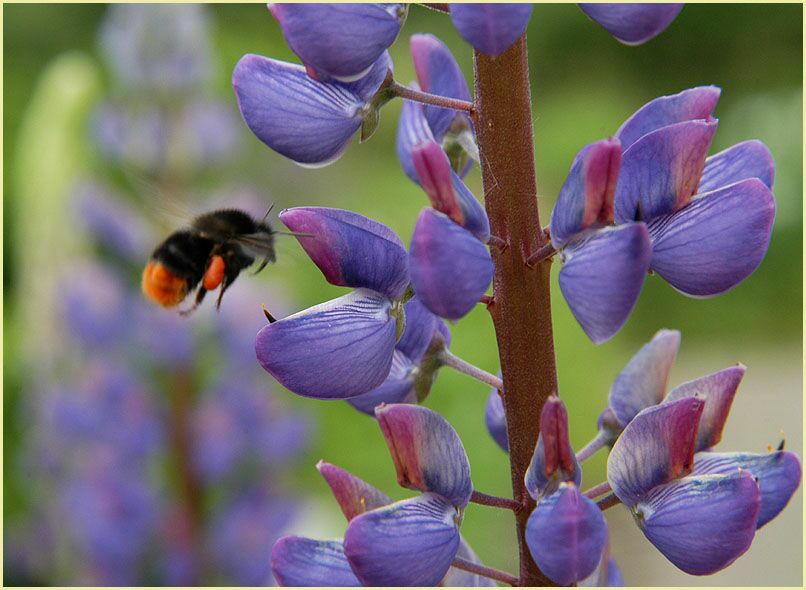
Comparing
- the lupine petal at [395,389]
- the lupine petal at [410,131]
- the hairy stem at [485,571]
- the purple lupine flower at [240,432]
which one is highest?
the lupine petal at [410,131]

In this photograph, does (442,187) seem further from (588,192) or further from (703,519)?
(703,519)

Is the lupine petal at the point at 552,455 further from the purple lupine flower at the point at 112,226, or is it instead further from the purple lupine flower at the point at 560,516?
the purple lupine flower at the point at 112,226

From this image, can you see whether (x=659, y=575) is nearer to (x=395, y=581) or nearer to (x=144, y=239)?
(x=144, y=239)

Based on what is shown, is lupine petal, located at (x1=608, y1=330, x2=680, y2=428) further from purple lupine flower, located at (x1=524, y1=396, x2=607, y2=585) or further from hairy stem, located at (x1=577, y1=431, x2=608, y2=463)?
purple lupine flower, located at (x1=524, y1=396, x2=607, y2=585)

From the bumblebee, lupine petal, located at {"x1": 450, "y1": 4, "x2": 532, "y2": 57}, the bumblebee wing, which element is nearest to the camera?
lupine petal, located at {"x1": 450, "y1": 4, "x2": 532, "y2": 57}

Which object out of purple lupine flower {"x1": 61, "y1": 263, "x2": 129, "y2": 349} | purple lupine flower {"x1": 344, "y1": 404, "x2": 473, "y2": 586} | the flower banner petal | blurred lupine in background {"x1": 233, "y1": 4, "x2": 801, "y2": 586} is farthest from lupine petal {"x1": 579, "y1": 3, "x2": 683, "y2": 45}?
purple lupine flower {"x1": 61, "y1": 263, "x2": 129, "y2": 349}

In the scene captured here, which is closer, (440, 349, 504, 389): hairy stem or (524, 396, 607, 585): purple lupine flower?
(524, 396, 607, 585): purple lupine flower

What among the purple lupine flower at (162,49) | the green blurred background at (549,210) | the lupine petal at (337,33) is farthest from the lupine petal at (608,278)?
the purple lupine flower at (162,49)
